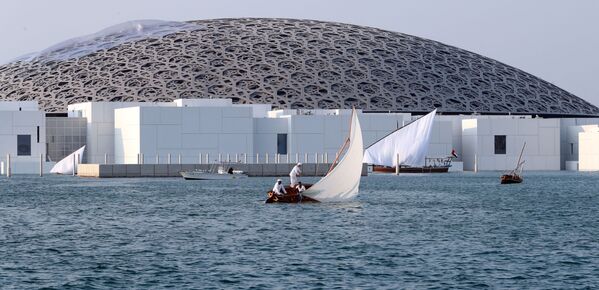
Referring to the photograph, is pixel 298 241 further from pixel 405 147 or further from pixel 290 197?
pixel 405 147

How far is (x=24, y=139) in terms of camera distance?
14112cm

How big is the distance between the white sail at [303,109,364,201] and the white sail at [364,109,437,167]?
179ft

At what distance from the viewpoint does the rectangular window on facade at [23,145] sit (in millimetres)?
141000

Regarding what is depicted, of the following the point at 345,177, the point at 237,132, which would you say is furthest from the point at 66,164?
the point at 345,177

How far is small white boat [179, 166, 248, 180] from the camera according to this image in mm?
126125

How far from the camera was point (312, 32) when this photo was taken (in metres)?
183

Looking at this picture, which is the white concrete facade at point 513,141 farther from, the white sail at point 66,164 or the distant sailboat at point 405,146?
the white sail at point 66,164

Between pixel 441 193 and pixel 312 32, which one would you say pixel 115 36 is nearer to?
pixel 312 32

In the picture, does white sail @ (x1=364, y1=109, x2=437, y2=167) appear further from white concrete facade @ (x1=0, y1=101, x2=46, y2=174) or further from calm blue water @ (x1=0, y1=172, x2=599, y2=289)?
calm blue water @ (x1=0, y1=172, x2=599, y2=289)

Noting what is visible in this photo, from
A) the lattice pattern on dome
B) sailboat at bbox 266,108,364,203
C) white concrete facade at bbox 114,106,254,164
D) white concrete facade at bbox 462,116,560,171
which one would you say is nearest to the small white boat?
white concrete facade at bbox 114,106,254,164

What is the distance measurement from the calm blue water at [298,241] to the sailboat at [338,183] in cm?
85

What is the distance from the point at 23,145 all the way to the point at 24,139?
0.69m

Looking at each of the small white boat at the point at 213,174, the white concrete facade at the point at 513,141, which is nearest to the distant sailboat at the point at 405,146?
the white concrete facade at the point at 513,141

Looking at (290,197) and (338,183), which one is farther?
(338,183)
